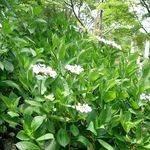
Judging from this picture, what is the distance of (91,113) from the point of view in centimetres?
147

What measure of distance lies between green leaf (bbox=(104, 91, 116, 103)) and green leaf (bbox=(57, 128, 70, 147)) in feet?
0.83

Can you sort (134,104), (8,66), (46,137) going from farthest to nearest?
(8,66), (134,104), (46,137)

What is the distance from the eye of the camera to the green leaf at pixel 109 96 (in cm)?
148

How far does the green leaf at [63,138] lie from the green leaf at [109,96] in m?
0.25

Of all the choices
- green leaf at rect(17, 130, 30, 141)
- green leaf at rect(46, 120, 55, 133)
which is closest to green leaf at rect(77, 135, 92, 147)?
green leaf at rect(46, 120, 55, 133)

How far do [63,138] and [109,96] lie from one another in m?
0.29

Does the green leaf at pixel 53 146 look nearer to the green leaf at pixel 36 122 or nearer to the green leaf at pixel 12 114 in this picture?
the green leaf at pixel 36 122

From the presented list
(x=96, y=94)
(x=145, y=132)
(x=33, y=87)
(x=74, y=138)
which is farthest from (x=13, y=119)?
(x=145, y=132)

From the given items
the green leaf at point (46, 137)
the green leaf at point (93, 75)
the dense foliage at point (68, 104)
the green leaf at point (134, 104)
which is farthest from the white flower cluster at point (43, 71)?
the green leaf at point (134, 104)

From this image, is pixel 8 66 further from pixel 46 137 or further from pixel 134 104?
pixel 134 104

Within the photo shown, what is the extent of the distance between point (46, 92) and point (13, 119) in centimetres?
20

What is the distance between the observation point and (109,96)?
1.49 metres

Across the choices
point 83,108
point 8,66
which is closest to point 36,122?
point 83,108

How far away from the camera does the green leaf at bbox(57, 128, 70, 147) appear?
1.37 meters
